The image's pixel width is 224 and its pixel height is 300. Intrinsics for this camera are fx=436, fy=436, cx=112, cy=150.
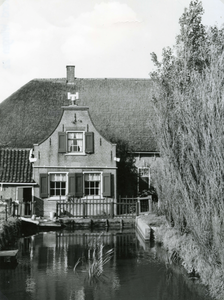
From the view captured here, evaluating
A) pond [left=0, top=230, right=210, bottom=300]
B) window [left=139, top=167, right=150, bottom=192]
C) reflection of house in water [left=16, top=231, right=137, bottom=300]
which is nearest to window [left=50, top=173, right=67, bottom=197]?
reflection of house in water [left=16, top=231, right=137, bottom=300]

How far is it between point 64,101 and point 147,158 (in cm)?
636

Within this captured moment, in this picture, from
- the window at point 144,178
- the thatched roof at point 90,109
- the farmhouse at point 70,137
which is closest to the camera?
the farmhouse at point 70,137

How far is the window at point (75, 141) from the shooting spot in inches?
831

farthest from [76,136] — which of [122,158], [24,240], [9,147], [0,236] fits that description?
[0,236]

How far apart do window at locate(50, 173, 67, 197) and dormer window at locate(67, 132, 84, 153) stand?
132cm

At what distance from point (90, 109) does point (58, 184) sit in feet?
21.4

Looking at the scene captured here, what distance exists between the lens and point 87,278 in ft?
34.2

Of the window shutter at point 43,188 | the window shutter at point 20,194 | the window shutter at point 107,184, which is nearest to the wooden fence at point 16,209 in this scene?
the window shutter at point 20,194

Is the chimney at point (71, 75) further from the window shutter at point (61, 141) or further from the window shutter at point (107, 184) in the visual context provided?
the window shutter at point (107, 184)

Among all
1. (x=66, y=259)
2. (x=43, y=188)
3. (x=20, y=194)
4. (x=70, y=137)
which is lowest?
(x=66, y=259)

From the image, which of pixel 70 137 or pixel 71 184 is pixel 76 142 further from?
pixel 71 184

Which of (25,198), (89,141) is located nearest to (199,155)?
(89,141)

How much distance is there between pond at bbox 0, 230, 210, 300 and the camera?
9.34 meters

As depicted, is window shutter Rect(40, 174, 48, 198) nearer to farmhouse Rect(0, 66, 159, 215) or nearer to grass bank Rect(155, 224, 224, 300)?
farmhouse Rect(0, 66, 159, 215)
